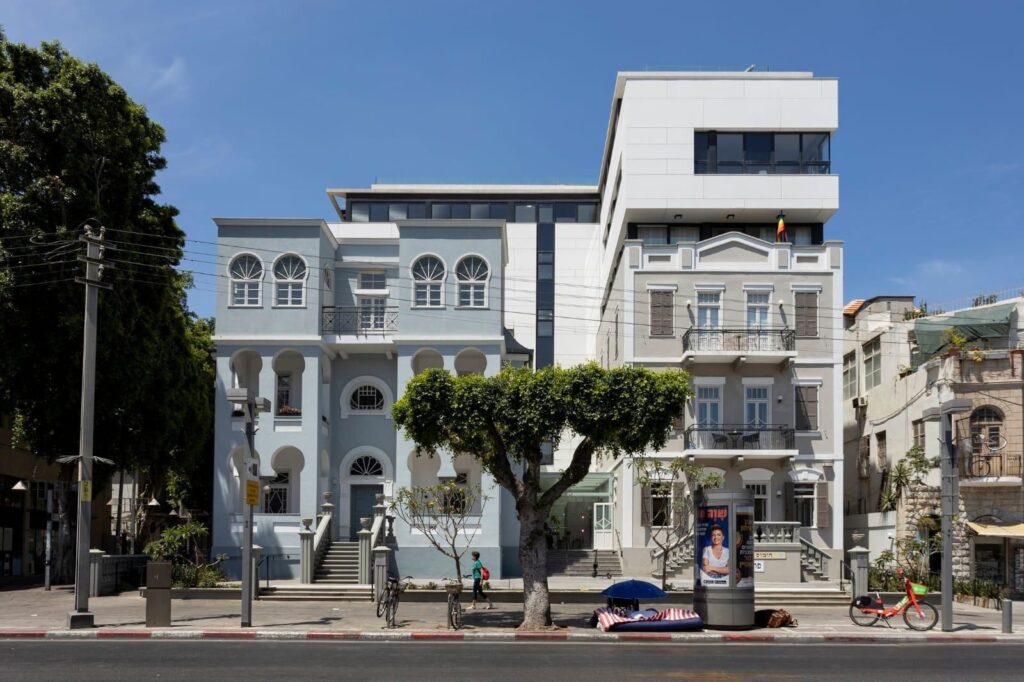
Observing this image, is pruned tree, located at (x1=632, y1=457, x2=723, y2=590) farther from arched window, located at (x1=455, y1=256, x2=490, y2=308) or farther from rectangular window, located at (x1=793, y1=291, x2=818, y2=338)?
arched window, located at (x1=455, y1=256, x2=490, y2=308)

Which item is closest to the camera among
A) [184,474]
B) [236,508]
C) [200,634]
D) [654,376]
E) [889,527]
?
[200,634]

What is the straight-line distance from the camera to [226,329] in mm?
35844

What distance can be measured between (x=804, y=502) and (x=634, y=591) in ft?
52.8

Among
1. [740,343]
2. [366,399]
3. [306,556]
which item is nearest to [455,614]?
[306,556]

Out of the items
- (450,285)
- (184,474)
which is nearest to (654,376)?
(450,285)

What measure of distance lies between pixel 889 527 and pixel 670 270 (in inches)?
462

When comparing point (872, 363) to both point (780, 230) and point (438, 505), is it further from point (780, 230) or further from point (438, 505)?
point (438, 505)

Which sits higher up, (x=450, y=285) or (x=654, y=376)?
(x=450, y=285)

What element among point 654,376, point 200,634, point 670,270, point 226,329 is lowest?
point 200,634

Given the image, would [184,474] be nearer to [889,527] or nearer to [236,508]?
[236,508]

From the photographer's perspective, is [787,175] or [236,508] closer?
[236,508]

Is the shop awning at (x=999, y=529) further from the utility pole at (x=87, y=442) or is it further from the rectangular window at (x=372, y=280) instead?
the utility pole at (x=87, y=442)

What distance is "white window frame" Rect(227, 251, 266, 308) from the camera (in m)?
35.9

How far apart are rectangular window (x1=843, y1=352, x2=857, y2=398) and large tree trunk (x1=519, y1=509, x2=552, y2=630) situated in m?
24.1
